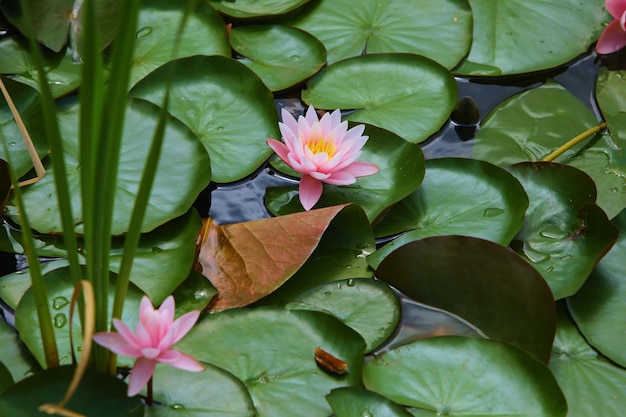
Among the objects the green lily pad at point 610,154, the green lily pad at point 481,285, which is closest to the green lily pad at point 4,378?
the green lily pad at point 481,285

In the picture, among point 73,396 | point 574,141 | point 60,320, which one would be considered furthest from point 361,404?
point 574,141

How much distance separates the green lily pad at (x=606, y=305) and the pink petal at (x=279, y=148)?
0.64m

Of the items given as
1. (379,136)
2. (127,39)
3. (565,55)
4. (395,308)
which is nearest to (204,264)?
(395,308)

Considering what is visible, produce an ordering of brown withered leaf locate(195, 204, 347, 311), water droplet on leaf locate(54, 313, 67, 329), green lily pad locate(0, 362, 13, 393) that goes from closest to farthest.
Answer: green lily pad locate(0, 362, 13, 393)
water droplet on leaf locate(54, 313, 67, 329)
brown withered leaf locate(195, 204, 347, 311)

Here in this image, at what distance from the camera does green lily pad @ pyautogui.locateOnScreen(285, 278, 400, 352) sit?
1.33 metres

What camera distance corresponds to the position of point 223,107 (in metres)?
1.67

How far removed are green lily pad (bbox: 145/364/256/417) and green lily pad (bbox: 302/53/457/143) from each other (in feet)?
2.57

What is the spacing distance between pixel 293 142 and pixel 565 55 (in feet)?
2.95

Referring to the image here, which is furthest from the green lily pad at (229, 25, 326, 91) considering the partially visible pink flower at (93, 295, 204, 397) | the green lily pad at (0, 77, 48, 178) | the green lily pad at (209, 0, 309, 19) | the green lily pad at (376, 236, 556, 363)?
the partially visible pink flower at (93, 295, 204, 397)

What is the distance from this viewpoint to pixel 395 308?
53.4 inches

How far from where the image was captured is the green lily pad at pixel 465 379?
3.97 feet

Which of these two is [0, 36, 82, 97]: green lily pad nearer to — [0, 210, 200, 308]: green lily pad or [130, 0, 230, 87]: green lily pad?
[130, 0, 230, 87]: green lily pad

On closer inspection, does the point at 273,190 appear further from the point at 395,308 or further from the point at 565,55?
the point at 565,55

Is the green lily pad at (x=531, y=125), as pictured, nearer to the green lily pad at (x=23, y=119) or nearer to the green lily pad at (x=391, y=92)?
the green lily pad at (x=391, y=92)
